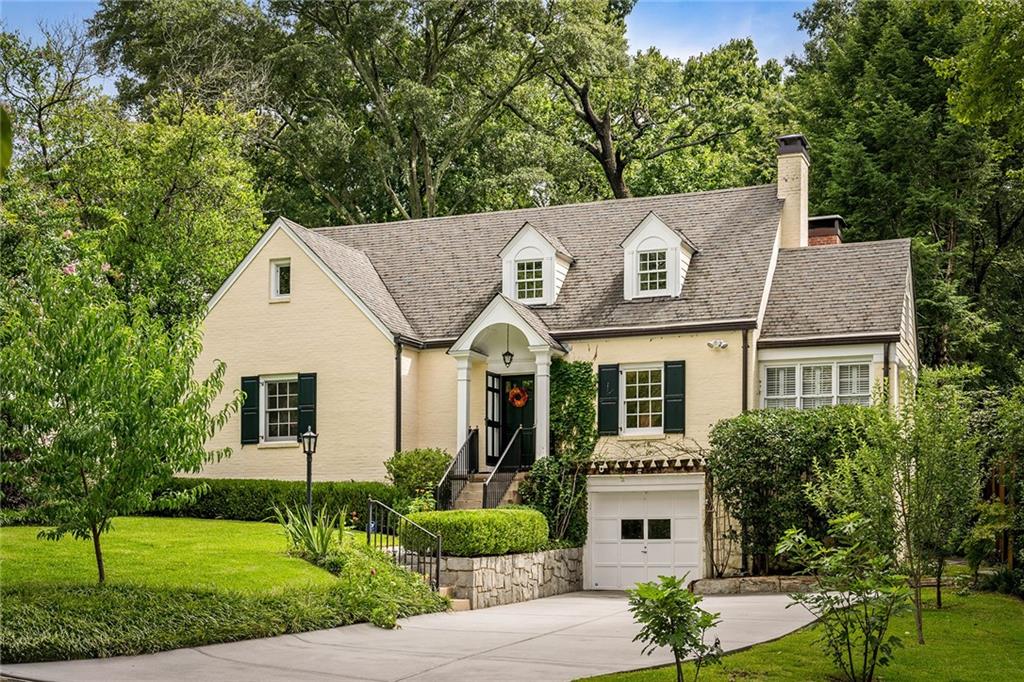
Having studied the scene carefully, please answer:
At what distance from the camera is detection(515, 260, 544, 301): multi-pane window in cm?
2772

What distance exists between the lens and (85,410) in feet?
47.0

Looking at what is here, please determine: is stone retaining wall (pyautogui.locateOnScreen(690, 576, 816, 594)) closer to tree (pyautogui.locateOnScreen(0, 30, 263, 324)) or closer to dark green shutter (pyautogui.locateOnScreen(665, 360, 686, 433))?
dark green shutter (pyautogui.locateOnScreen(665, 360, 686, 433))

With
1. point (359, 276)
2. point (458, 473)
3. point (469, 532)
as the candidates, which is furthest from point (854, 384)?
point (359, 276)

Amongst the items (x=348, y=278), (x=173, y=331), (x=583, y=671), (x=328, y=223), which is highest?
(x=328, y=223)

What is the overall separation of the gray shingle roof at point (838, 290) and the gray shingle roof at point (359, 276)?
8.26m

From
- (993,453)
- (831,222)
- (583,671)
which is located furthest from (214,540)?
(831,222)

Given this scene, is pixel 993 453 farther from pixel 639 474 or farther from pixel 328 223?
pixel 328 223

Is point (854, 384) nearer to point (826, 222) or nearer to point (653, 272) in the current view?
point (653, 272)

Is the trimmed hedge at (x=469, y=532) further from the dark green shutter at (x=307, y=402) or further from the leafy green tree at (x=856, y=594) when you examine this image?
the leafy green tree at (x=856, y=594)

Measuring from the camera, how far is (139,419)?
14477mm

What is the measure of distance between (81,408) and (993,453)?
1436cm

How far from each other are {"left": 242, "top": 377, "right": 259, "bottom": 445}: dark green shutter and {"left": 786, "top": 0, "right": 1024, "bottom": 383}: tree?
17011mm

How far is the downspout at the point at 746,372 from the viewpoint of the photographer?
24234 millimetres

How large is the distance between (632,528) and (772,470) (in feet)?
12.7
